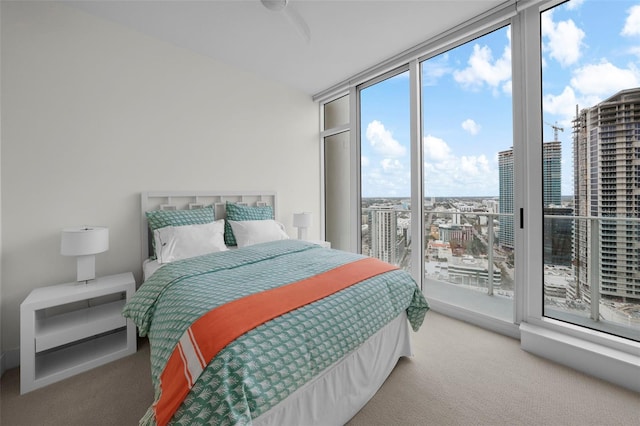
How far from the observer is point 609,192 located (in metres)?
1.94

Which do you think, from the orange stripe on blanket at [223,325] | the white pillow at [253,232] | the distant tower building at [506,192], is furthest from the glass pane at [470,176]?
the orange stripe on blanket at [223,325]

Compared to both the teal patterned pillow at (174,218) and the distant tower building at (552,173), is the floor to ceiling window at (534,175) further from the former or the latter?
the teal patterned pillow at (174,218)

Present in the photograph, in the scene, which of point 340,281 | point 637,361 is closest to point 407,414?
point 340,281

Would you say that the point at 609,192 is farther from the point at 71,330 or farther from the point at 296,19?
the point at 71,330

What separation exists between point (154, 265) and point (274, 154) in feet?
6.83

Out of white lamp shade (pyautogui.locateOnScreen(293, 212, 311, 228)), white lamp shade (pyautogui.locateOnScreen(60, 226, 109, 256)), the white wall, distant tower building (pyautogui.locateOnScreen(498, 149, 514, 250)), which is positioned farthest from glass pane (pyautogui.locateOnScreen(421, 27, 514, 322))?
white lamp shade (pyautogui.locateOnScreen(60, 226, 109, 256))

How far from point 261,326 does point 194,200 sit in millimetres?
2272

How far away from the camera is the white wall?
203 cm

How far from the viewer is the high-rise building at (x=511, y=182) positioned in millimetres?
2148

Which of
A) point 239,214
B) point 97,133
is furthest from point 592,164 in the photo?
point 97,133

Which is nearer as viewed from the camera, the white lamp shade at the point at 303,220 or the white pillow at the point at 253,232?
the white pillow at the point at 253,232

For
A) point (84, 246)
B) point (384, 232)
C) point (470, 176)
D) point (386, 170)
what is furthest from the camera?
point (384, 232)

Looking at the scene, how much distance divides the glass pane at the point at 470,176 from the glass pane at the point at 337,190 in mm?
1327

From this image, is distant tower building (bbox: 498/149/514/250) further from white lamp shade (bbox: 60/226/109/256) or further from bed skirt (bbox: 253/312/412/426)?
white lamp shade (bbox: 60/226/109/256)
